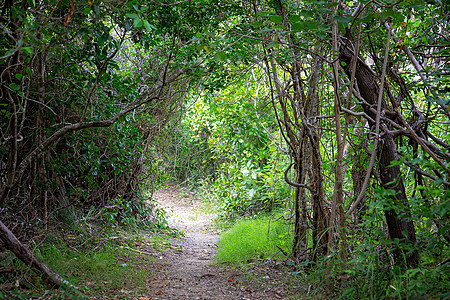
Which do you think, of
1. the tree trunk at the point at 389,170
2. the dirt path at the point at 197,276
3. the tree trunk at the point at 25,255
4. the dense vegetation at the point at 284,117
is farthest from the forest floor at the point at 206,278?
the tree trunk at the point at 389,170

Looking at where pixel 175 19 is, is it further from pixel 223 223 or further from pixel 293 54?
pixel 223 223

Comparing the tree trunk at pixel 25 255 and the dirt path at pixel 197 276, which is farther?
the dirt path at pixel 197 276

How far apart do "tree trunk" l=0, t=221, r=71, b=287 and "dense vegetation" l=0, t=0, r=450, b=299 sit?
407 mm

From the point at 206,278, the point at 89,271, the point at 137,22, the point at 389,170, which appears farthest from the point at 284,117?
the point at 89,271

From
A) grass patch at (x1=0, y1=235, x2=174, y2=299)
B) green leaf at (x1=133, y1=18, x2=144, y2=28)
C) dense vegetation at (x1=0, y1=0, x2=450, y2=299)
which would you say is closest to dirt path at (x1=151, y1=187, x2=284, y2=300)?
grass patch at (x1=0, y1=235, x2=174, y2=299)

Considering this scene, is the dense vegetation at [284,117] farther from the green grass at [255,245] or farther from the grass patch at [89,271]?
the grass patch at [89,271]

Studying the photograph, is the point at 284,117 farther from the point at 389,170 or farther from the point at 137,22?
the point at 137,22

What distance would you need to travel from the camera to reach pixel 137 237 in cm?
582

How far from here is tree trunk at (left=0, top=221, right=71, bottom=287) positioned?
2871mm

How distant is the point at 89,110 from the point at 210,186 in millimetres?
7463

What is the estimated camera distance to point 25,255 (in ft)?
9.78

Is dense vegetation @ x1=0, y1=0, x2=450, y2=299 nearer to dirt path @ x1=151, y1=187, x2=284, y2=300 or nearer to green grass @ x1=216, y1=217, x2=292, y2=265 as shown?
green grass @ x1=216, y1=217, x2=292, y2=265

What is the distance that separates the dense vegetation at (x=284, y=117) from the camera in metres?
2.58

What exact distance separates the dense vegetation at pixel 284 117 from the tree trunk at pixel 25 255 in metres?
0.41
